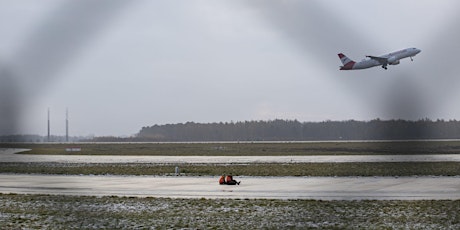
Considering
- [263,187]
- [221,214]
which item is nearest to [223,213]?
[221,214]

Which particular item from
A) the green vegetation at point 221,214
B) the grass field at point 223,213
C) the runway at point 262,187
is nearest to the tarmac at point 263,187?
the runway at point 262,187

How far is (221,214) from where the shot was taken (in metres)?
24.8

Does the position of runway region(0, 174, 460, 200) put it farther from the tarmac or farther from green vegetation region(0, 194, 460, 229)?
green vegetation region(0, 194, 460, 229)

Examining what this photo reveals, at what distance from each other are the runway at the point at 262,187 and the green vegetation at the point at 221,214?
10.7ft

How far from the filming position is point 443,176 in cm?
4675

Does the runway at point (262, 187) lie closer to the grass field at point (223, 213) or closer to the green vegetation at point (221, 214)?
the grass field at point (223, 213)

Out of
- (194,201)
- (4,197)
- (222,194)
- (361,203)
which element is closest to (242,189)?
(222,194)

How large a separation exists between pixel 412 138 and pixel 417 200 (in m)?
12.1

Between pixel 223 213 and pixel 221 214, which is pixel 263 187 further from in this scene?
pixel 221 214

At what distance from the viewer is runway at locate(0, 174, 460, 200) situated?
107 ft

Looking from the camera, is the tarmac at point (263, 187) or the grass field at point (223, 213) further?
the tarmac at point (263, 187)

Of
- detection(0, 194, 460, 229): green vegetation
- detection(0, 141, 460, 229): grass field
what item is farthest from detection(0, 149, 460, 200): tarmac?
detection(0, 194, 460, 229): green vegetation

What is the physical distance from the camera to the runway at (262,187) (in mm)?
32656

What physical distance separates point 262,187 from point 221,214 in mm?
13958
